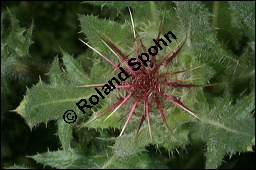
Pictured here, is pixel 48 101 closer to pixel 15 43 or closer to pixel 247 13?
pixel 15 43

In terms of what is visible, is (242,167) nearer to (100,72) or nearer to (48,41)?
(100,72)

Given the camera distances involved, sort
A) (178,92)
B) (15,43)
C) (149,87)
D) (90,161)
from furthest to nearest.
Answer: (15,43) → (90,161) → (178,92) → (149,87)

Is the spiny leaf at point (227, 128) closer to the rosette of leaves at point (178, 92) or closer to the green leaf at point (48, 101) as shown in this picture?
the rosette of leaves at point (178, 92)

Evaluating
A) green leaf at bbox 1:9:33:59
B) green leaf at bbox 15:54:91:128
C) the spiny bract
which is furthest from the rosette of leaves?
green leaf at bbox 1:9:33:59

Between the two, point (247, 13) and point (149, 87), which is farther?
point (247, 13)

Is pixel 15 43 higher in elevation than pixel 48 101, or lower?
higher

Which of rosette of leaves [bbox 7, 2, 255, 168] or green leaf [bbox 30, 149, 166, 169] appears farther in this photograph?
green leaf [bbox 30, 149, 166, 169]

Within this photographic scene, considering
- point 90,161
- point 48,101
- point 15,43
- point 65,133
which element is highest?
point 15,43

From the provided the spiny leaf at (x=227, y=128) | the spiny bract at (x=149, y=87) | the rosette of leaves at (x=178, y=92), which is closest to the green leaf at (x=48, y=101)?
the rosette of leaves at (x=178, y=92)

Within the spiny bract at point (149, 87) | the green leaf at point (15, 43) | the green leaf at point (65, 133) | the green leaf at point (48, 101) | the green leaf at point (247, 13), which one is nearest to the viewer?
the spiny bract at point (149, 87)

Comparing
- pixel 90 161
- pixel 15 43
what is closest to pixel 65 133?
pixel 90 161

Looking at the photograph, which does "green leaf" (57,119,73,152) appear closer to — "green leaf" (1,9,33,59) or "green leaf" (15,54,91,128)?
"green leaf" (15,54,91,128)
